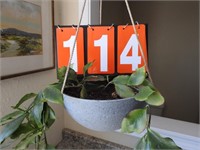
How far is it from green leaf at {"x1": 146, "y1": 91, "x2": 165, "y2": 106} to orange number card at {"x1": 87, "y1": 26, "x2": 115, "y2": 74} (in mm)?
191

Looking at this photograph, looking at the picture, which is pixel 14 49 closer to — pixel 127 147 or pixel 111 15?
pixel 127 147

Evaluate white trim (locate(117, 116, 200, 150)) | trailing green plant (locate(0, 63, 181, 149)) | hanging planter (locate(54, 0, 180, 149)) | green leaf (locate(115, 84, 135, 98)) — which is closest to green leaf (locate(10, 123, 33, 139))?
trailing green plant (locate(0, 63, 181, 149))

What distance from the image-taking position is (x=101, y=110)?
13.9 inches

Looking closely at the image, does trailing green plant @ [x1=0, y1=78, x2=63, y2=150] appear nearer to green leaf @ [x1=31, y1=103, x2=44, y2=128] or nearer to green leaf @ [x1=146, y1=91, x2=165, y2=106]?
green leaf @ [x1=31, y1=103, x2=44, y2=128]

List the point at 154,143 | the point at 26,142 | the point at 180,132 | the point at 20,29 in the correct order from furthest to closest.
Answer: the point at 180,132 → the point at 20,29 → the point at 26,142 → the point at 154,143

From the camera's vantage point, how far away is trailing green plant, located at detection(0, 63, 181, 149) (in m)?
0.33

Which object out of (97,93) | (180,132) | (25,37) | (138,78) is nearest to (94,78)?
(97,93)

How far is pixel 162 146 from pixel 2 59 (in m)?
0.57

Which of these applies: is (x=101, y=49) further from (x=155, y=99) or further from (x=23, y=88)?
(x=23, y=88)

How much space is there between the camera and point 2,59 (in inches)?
24.2

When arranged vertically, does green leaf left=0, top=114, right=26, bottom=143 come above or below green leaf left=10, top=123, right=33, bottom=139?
above

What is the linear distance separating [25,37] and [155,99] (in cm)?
58

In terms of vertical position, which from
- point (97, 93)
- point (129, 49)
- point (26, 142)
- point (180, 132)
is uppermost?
point (129, 49)

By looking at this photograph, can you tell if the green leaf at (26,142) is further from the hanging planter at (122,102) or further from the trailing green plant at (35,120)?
the hanging planter at (122,102)
